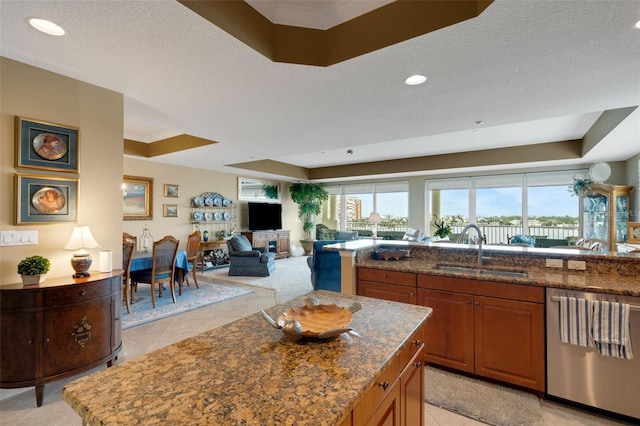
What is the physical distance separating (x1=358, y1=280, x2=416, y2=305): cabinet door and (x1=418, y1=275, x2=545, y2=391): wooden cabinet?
9 cm

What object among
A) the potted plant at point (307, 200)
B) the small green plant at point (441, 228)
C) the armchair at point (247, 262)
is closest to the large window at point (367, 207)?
the potted plant at point (307, 200)

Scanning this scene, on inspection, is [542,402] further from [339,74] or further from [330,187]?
[330,187]

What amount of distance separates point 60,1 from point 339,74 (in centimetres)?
170

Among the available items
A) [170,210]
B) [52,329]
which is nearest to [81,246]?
[52,329]

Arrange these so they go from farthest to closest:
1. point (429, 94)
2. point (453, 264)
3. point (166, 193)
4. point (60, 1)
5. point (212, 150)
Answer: point (166, 193), point (212, 150), point (453, 264), point (429, 94), point (60, 1)

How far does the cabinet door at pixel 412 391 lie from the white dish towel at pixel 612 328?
139 cm

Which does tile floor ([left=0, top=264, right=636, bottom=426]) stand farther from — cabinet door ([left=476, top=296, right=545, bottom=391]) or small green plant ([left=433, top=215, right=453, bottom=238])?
small green plant ([left=433, top=215, right=453, bottom=238])

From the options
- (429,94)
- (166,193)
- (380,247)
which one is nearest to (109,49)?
(429,94)

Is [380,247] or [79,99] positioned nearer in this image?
[79,99]

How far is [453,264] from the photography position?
2.88 meters

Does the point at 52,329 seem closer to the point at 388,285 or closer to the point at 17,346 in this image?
the point at 17,346

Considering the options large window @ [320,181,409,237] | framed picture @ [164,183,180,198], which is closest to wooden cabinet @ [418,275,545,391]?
framed picture @ [164,183,180,198]

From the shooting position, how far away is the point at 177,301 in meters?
4.48

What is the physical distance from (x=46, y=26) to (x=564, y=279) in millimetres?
3844
